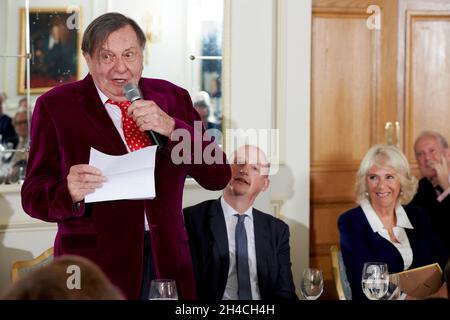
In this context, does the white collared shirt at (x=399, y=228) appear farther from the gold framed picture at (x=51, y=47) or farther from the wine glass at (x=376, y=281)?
the gold framed picture at (x=51, y=47)

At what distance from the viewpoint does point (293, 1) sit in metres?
5.02

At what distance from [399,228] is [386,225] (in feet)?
0.21

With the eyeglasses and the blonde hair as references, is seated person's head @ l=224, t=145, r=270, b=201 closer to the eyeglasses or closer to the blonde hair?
the blonde hair

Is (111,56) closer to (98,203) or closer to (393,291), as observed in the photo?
(98,203)

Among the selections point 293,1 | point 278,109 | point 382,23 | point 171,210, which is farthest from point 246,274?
point 382,23

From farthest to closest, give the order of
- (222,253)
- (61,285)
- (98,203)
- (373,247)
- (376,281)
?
1. (373,247)
2. (222,253)
3. (376,281)
4. (98,203)
5. (61,285)

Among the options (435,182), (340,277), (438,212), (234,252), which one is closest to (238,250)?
(234,252)

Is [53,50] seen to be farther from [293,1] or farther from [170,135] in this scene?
[170,135]

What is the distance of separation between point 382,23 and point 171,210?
3.20m

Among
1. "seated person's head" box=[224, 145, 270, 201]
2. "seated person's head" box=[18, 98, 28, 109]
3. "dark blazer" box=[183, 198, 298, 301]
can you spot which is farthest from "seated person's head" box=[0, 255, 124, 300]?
"seated person's head" box=[18, 98, 28, 109]

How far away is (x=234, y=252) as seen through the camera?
3574mm

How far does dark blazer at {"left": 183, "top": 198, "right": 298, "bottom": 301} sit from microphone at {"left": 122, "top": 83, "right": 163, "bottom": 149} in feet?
3.73

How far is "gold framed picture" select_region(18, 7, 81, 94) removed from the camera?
4.54 m

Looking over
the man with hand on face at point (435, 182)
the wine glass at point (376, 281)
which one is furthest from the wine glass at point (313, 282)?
the man with hand on face at point (435, 182)
